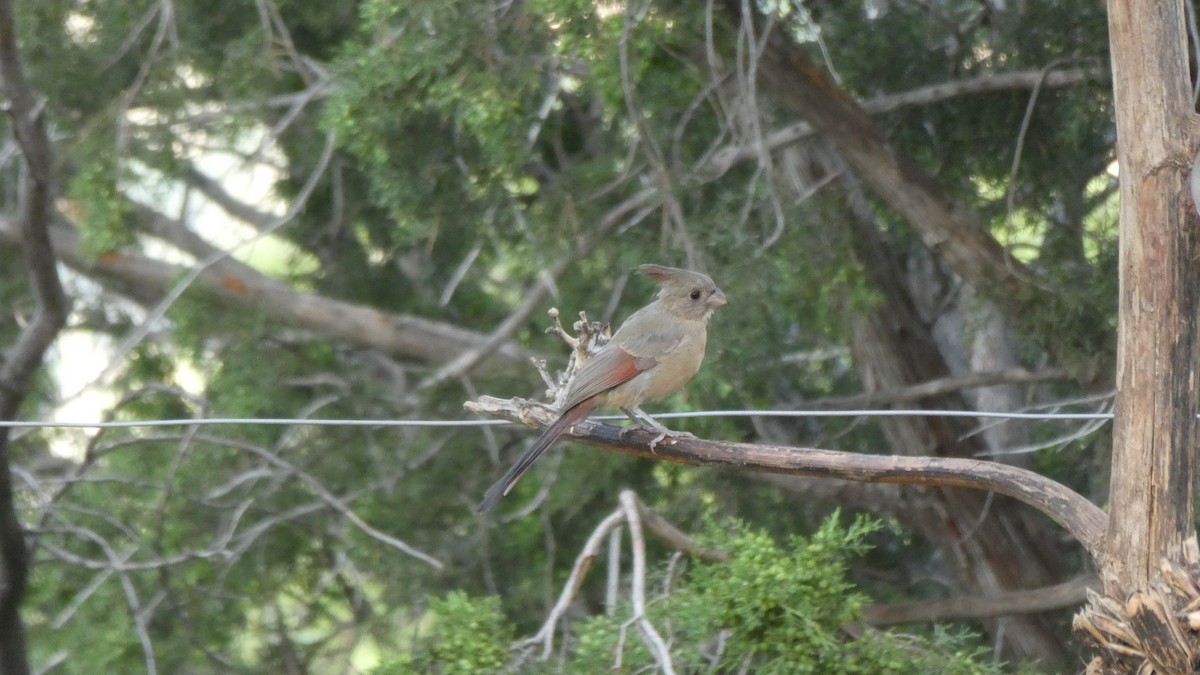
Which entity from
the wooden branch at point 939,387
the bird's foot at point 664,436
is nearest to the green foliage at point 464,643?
the bird's foot at point 664,436

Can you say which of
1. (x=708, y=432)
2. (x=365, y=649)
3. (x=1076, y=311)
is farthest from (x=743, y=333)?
(x=365, y=649)

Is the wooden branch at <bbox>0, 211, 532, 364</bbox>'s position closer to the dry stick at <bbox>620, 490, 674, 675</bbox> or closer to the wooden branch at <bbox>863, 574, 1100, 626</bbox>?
the wooden branch at <bbox>863, 574, 1100, 626</bbox>

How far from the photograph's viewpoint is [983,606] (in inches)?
250

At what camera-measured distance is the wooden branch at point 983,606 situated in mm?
6121

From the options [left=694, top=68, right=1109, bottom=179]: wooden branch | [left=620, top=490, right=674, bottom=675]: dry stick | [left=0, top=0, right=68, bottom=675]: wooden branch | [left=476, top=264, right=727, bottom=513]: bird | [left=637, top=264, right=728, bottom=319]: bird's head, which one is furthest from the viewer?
[left=694, top=68, right=1109, bottom=179]: wooden branch

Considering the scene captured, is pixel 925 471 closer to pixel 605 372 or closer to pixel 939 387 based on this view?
pixel 605 372

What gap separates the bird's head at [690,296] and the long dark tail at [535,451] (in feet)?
2.52

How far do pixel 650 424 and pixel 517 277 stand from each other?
10.3 feet

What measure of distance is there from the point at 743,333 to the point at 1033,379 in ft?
4.63

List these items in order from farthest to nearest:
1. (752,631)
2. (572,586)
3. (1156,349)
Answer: (572,586)
(752,631)
(1156,349)

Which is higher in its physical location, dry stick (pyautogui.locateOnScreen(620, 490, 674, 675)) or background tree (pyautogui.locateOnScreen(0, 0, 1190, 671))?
background tree (pyautogui.locateOnScreen(0, 0, 1190, 671))

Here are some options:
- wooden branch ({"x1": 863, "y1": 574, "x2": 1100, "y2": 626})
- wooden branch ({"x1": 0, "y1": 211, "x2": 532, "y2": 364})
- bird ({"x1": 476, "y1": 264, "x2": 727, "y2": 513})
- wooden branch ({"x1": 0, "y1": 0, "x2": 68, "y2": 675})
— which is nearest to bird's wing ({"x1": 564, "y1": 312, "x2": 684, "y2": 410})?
bird ({"x1": 476, "y1": 264, "x2": 727, "y2": 513})

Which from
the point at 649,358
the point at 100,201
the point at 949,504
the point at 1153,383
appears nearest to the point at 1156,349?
the point at 1153,383

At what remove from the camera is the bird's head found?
4.80 meters
